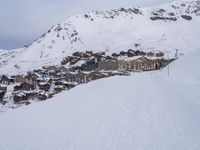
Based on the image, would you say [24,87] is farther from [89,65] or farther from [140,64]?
[89,65]

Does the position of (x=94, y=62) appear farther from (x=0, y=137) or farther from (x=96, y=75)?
(x=0, y=137)

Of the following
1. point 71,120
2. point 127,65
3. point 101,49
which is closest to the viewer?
point 71,120

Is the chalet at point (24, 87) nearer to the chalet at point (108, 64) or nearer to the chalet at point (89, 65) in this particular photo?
the chalet at point (108, 64)

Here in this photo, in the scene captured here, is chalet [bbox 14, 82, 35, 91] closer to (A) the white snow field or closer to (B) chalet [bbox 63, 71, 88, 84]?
(B) chalet [bbox 63, 71, 88, 84]

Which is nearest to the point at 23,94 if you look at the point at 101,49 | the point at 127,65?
the point at 127,65

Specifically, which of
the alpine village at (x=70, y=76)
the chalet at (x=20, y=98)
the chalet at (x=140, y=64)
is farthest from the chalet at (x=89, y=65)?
the chalet at (x=20, y=98)

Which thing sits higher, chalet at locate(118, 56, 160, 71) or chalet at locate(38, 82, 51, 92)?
chalet at locate(118, 56, 160, 71)

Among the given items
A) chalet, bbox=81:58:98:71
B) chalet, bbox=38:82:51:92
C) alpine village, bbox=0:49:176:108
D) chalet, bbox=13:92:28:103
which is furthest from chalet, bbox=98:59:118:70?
chalet, bbox=13:92:28:103

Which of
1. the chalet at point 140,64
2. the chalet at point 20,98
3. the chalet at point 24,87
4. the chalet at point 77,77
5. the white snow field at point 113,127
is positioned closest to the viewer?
the white snow field at point 113,127
